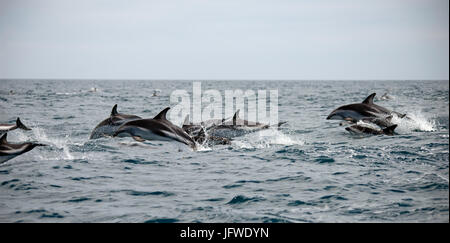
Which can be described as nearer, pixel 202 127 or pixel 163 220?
pixel 163 220

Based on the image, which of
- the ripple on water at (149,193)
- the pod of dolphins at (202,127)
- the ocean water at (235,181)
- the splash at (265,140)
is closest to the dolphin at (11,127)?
the pod of dolphins at (202,127)

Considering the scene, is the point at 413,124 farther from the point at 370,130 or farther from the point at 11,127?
the point at 11,127

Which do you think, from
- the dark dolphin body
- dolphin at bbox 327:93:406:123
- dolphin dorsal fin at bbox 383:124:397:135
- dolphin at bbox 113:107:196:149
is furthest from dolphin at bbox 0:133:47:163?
dolphin dorsal fin at bbox 383:124:397:135

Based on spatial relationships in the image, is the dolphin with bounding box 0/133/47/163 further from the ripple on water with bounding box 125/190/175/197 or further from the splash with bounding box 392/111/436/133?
the splash with bounding box 392/111/436/133

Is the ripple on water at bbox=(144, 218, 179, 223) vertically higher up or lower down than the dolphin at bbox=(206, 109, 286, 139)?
lower down

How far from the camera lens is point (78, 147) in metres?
14.2

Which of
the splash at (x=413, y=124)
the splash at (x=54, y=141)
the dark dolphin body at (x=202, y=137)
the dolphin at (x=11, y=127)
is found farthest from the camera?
the splash at (x=413, y=124)

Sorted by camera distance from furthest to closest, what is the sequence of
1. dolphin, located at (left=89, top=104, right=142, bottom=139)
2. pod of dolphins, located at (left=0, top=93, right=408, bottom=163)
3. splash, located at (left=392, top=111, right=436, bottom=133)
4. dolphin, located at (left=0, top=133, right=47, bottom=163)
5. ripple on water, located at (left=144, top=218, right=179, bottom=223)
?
splash, located at (left=392, top=111, right=436, bottom=133), dolphin, located at (left=89, top=104, right=142, bottom=139), pod of dolphins, located at (left=0, top=93, right=408, bottom=163), dolphin, located at (left=0, top=133, right=47, bottom=163), ripple on water, located at (left=144, top=218, right=179, bottom=223)

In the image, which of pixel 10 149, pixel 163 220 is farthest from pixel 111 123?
pixel 163 220

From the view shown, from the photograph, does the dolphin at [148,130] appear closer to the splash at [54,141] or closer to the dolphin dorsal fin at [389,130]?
the splash at [54,141]

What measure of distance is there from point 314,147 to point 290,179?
4692mm

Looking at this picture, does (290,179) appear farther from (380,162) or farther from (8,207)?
(8,207)

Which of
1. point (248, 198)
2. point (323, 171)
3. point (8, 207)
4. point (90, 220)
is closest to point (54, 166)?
point (8, 207)

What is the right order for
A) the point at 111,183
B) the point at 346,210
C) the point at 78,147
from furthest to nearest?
the point at 78,147, the point at 111,183, the point at 346,210
